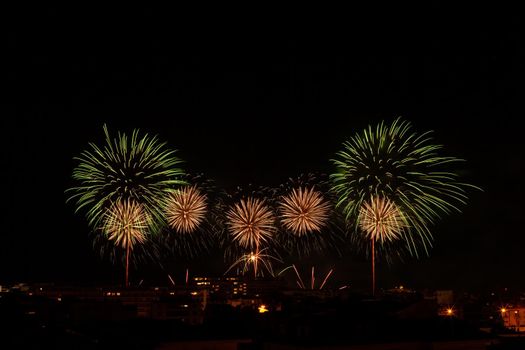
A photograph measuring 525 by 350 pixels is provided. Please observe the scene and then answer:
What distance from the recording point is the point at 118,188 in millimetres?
64625

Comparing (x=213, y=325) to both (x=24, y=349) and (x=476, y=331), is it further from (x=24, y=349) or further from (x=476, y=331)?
(x=24, y=349)

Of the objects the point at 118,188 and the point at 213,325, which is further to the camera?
the point at 118,188

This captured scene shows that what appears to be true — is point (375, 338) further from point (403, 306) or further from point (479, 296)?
point (479, 296)

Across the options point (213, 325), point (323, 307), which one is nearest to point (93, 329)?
point (213, 325)

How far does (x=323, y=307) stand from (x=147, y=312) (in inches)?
2106

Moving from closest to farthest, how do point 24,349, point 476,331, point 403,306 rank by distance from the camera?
point 24,349 < point 476,331 < point 403,306

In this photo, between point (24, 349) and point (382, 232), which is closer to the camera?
point (24, 349)

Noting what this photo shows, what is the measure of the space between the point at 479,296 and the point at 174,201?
326 ft

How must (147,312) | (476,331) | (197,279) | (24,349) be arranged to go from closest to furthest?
(24,349) < (476,331) < (147,312) < (197,279)

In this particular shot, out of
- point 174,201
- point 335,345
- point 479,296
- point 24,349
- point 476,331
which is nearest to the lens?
point 24,349

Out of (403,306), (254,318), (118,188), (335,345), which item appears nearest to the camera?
(335,345)

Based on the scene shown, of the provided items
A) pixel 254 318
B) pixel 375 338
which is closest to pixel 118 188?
pixel 254 318

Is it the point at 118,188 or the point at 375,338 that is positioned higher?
the point at 118,188

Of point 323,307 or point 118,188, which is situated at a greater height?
point 118,188
